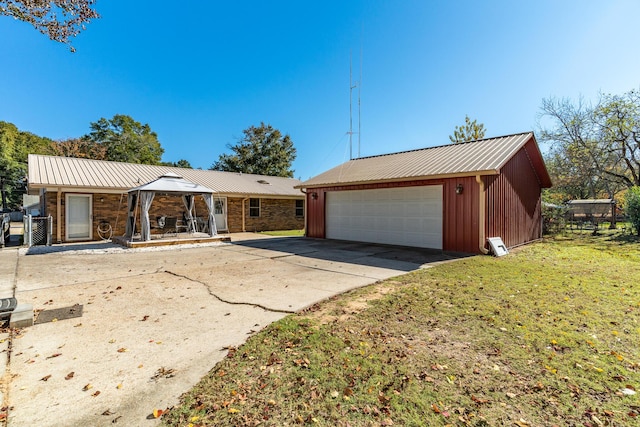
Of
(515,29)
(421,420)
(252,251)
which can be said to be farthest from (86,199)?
(515,29)

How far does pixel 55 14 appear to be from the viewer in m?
4.40

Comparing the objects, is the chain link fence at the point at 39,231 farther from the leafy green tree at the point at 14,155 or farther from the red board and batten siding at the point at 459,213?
the leafy green tree at the point at 14,155

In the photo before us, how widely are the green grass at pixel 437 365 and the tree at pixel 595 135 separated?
1930 centimetres

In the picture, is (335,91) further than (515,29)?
Yes

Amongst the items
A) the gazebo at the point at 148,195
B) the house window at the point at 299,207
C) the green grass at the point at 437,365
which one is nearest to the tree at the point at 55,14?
the green grass at the point at 437,365

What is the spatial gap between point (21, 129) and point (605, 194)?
73.1 metres

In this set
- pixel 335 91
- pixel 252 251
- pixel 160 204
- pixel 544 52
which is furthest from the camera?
pixel 335 91

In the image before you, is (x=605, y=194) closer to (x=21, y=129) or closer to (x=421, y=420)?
(x=421, y=420)

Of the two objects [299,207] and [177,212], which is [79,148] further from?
[299,207]

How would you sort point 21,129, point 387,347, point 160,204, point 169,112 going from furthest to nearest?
point 21,129 < point 169,112 < point 160,204 < point 387,347

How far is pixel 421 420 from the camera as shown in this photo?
6.66 ft

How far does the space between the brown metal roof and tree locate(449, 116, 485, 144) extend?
54.0 feet

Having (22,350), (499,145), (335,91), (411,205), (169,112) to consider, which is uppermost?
(169,112)

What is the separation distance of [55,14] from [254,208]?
13956 millimetres
